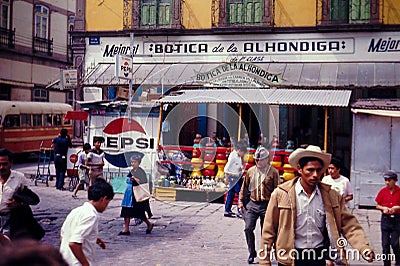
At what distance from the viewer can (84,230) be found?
4.65m

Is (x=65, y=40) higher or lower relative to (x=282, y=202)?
higher

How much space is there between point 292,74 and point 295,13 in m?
2.17

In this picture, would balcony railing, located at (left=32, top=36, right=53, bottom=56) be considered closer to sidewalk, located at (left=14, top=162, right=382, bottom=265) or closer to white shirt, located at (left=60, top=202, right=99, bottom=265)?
sidewalk, located at (left=14, top=162, right=382, bottom=265)

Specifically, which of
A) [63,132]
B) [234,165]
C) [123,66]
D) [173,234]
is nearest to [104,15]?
[123,66]

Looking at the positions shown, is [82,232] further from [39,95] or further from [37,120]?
[39,95]

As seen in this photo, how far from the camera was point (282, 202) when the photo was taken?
4527 millimetres

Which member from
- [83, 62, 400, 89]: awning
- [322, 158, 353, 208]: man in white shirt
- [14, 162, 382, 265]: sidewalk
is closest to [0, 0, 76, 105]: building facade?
[83, 62, 400, 89]: awning

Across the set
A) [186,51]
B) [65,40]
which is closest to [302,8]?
[186,51]

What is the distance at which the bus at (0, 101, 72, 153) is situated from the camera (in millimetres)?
21766

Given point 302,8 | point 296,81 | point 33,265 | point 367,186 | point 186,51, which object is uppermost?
point 302,8

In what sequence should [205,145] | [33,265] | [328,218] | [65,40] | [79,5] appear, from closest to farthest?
[33,265], [328,218], [205,145], [79,5], [65,40]

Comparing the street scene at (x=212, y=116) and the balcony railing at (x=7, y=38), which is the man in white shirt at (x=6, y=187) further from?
the balcony railing at (x=7, y=38)

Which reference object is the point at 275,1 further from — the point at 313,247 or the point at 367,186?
the point at 313,247

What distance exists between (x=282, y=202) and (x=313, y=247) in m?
0.48
